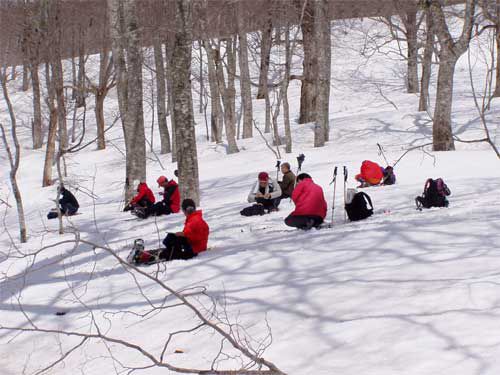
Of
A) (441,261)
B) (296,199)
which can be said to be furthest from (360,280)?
A: (296,199)

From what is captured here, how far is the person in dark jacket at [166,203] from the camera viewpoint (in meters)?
12.5

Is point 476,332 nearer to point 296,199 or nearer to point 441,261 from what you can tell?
point 441,261

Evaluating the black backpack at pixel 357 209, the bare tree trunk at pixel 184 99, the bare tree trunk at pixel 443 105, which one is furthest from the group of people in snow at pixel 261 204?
the bare tree trunk at pixel 443 105

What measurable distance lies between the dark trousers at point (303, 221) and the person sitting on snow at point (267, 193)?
2.49 meters

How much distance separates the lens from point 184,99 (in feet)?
37.8

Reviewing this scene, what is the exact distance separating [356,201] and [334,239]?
1.64 m

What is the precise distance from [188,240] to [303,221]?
1793mm

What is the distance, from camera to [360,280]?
19.4 ft

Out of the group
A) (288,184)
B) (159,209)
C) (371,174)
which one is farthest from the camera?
(371,174)

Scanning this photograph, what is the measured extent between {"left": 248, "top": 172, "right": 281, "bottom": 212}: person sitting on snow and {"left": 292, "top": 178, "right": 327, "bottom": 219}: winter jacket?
2.46 m

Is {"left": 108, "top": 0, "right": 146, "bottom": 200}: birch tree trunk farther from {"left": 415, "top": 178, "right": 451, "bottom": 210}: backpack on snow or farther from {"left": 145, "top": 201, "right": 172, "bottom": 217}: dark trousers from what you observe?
{"left": 415, "top": 178, "right": 451, "bottom": 210}: backpack on snow

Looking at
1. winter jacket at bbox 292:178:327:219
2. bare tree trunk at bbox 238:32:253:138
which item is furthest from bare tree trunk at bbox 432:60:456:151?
bare tree trunk at bbox 238:32:253:138

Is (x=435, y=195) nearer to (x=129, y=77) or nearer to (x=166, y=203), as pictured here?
(x=166, y=203)

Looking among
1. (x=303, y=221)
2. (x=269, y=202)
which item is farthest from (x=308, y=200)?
(x=269, y=202)
